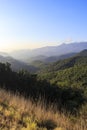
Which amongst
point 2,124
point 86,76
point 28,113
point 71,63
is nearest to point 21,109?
point 28,113

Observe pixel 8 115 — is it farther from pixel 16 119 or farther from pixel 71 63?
pixel 71 63

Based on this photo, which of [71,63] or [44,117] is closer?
[44,117]

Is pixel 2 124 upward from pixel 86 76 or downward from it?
upward

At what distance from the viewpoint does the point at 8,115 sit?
18.0 ft

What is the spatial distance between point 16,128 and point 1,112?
3.55 feet

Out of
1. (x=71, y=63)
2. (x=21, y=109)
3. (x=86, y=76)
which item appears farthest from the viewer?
(x=71, y=63)

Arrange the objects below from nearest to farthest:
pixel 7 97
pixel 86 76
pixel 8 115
→ pixel 8 115 < pixel 7 97 < pixel 86 76

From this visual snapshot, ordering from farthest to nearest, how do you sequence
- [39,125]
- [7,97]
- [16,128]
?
[7,97] < [39,125] < [16,128]

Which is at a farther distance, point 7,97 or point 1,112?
point 7,97

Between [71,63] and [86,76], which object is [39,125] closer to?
[86,76]

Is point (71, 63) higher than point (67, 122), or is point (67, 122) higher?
point (67, 122)

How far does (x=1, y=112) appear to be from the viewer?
5695mm

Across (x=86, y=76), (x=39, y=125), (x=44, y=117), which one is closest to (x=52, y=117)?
(x=44, y=117)

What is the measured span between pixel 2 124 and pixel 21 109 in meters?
1.17
